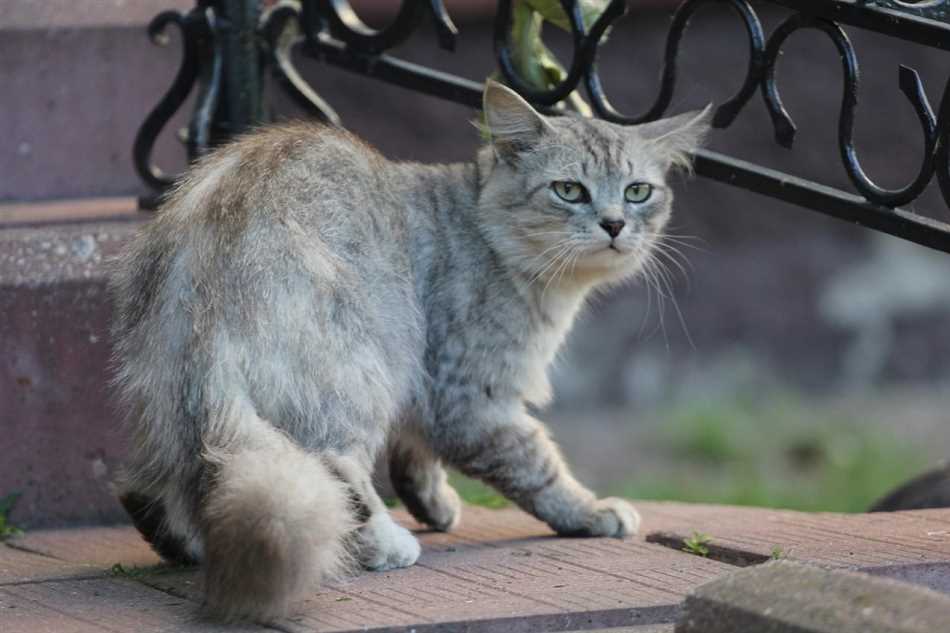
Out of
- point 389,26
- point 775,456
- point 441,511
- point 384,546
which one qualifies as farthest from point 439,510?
point 775,456

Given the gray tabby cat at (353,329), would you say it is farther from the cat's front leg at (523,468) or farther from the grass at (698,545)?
the grass at (698,545)

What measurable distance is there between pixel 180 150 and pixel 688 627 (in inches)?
104

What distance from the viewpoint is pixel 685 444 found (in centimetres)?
680

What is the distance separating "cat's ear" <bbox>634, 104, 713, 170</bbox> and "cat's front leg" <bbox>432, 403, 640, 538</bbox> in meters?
0.78

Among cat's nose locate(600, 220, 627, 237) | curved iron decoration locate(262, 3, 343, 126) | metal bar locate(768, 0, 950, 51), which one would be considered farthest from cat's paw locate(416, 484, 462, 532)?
metal bar locate(768, 0, 950, 51)

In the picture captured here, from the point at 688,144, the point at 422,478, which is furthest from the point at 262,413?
the point at 688,144

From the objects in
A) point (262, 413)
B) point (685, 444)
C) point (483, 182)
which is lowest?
point (685, 444)

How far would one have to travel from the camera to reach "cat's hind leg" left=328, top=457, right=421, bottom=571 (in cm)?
306

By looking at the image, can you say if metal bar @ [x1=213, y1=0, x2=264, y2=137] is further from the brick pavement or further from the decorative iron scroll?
the brick pavement

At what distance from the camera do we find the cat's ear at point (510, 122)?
356 centimetres

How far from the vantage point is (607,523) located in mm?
3508

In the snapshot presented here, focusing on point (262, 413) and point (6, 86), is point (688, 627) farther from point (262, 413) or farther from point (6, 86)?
point (6, 86)

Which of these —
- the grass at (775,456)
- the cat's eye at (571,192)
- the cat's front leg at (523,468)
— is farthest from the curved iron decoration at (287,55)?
the grass at (775,456)

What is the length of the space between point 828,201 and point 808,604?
132cm
